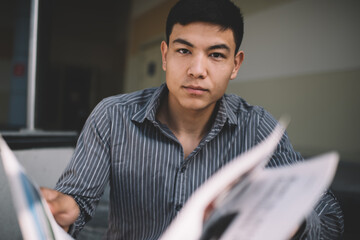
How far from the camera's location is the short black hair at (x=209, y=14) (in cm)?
106

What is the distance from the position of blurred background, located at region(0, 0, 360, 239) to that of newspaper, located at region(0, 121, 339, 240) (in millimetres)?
840

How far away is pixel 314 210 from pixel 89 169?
672 mm

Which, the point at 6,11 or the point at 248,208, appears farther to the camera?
the point at 6,11

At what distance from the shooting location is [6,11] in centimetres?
786

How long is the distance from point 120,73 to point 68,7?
218 cm

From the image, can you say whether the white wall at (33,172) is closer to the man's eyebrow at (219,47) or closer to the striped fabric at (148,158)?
the striped fabric at (148,158)

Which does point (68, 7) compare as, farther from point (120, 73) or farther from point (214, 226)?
point (214, 226)

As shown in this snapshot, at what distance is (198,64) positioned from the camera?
1.02m

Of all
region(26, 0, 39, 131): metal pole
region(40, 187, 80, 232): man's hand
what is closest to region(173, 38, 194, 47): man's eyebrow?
region(40, 187, 80, 232): man's hand

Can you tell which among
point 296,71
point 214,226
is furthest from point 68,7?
point 214,226

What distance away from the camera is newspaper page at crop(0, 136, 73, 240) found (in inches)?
18.7

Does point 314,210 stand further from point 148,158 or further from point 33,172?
point 33,172

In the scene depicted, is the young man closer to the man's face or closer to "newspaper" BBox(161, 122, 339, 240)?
the man's face

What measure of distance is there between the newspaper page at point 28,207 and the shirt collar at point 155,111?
594mm
